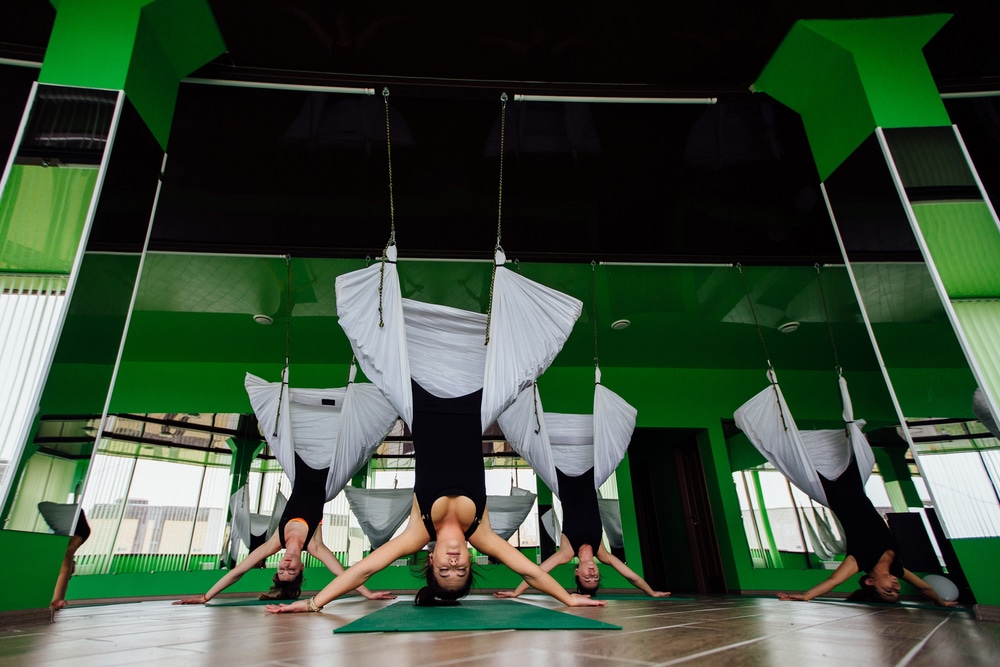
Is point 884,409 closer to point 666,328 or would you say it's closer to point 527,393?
point 666,328

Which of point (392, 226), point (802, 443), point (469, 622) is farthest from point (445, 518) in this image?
point (802, 443)

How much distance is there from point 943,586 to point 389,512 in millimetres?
5163

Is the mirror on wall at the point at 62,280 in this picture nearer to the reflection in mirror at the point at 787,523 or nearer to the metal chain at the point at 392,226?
the metal chain at the point at 392,226

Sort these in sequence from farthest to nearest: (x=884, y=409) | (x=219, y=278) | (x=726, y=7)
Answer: (x=884, y=409), (x=219, y=278), (x=726, y=7)

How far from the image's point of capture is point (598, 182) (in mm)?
3549

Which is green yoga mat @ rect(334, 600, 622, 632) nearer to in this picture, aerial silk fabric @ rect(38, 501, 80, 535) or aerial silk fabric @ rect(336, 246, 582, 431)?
aerial silk fabric @ rect(336, 246, 582, 431)

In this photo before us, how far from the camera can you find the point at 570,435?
4340 mm

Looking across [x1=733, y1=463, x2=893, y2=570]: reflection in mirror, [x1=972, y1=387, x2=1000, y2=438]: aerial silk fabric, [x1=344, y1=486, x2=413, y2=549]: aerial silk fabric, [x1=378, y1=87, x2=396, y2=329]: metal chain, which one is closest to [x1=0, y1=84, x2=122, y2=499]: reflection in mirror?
[x1=378, y1=87, x2=396, y2=329]: metal chain

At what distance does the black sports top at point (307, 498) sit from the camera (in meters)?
4.00

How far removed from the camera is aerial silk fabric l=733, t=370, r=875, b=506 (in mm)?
3971

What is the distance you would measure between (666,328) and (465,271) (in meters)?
2.28

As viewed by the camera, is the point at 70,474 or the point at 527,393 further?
the point at 527,393

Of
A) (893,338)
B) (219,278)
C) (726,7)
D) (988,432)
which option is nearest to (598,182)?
(726,7)

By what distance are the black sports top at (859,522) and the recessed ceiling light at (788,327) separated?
1.51m
